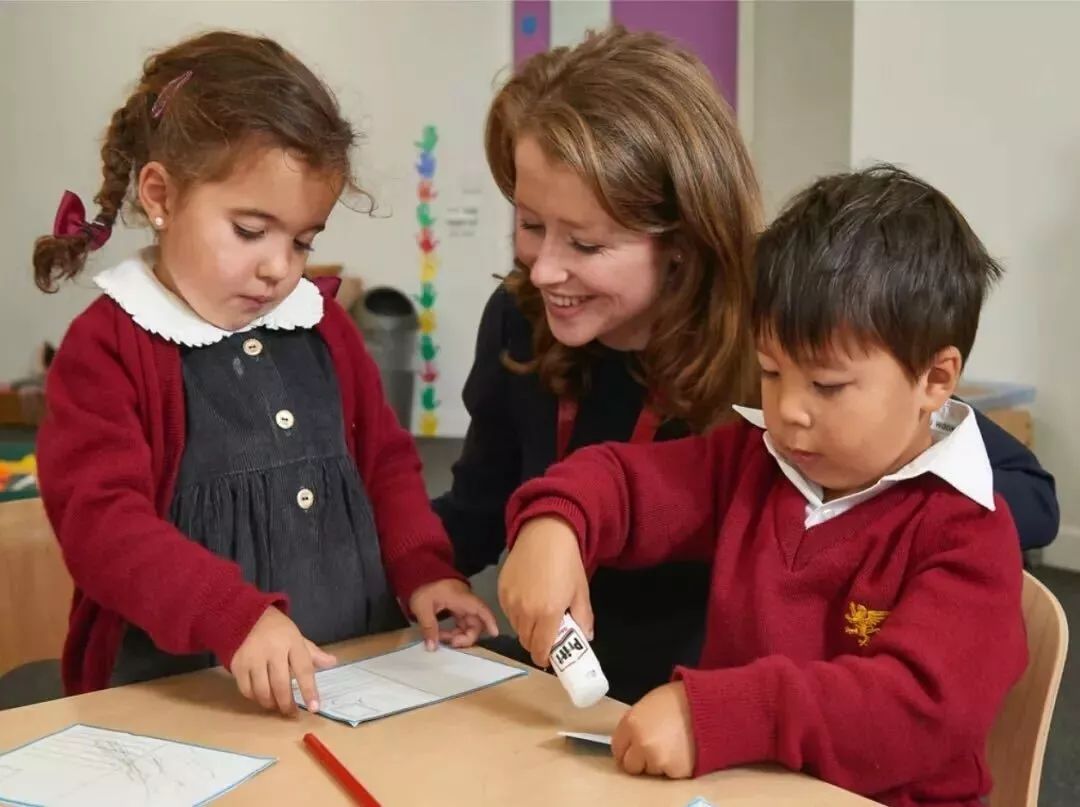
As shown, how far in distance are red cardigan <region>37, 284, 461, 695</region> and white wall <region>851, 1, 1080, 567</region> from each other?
253cm

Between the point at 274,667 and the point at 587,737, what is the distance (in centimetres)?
26

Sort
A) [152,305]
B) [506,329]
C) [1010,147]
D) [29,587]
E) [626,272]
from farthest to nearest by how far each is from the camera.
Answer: [1010,147] → [506,329] → [29,587] → [626,272] → [152,305]

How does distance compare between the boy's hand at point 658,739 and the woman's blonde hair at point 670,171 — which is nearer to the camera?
the boy's hand at point 658,739

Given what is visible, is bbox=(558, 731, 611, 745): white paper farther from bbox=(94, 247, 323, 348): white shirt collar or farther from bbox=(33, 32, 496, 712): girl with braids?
bbox=(94, 247, 323, 348): white shirt collar

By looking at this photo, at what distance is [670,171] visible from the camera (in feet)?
3.73

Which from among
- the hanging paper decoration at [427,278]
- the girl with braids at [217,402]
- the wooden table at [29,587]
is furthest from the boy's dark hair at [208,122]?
the hanging paper decoration at [427,278]

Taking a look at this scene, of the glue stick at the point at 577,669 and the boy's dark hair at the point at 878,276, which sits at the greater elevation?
the boy's dark hair at the point at 878,276

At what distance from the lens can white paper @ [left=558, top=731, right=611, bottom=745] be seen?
79 centimetres

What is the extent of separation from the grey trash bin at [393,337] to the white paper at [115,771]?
12.3 feet

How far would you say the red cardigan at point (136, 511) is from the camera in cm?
91

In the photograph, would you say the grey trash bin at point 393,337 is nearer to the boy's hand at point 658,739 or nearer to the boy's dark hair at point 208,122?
the boy's dark hair at point 208,122

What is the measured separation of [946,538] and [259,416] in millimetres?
640

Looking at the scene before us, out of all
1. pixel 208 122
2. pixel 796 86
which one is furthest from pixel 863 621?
pixel 796 86

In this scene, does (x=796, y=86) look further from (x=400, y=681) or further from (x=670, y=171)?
(x=400, y=681)
